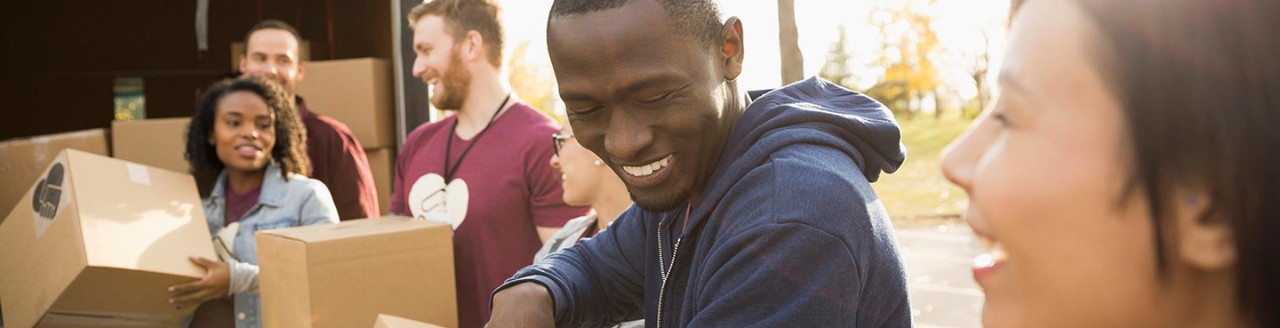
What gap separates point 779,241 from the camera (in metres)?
0.95

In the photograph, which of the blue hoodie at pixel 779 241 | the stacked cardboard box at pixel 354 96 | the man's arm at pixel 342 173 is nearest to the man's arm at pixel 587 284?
the blue hoodie at pixel 779 241

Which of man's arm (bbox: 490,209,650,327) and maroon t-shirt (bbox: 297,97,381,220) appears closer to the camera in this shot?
man's arm (bbox: 490,209,650,327)

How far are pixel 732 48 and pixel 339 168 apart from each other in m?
2.45

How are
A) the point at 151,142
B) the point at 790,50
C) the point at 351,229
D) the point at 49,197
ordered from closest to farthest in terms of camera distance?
the point at 351,229 < the point at 49,197 < the point at 790,50 < the point at 151,142

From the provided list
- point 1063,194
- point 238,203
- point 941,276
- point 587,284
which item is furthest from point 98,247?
point 941,276

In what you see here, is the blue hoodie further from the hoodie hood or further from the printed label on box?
the printed label on box

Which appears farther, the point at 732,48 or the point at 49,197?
the point at 49,197

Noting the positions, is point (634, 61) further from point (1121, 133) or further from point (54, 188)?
point (54, 188)

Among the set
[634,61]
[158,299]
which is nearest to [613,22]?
[634,61]

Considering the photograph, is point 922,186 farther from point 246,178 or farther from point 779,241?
point 779,241

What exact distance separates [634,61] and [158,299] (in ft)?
5.66

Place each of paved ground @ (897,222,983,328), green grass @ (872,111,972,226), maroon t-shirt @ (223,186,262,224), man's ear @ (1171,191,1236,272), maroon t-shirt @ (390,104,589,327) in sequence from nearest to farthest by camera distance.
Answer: man's ear @ (1171,191,1236,272) → maroon t-shirt @ (390,104,589,327) → maroon t-shirt @ (223,186,262,224) → paved ground @ (897,222,983,328) → green grass @ (872,111,972,226)

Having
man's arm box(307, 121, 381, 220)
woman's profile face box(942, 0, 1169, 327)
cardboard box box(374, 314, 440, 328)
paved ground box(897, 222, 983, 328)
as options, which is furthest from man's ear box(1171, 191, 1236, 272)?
paved ground box(897, 222, 983, 328)

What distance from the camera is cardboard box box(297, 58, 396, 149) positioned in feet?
14.1
